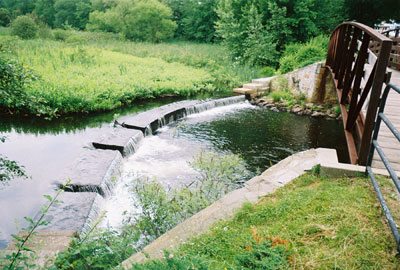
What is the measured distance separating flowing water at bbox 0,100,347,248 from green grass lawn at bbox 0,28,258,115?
Result: 0.85 metres

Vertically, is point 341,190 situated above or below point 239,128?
above

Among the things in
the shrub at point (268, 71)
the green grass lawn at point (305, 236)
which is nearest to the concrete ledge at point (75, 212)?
the green grass lawn at point (305, 236)

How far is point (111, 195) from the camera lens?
21.8 feet

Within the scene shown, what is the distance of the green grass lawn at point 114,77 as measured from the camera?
1170 centimetres

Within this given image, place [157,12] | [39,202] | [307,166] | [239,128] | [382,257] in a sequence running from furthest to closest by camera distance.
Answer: [157,12]
[239,128]
[39,202]
[307,166]
[382,257]

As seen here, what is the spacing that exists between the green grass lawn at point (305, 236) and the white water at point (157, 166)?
246 centimetres

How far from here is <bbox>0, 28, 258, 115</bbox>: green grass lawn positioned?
38.4 feet

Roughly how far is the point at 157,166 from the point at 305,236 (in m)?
5.21

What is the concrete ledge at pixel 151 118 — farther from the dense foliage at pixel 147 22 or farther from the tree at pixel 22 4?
the tree at pixel 22 4

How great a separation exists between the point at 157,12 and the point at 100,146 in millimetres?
28425

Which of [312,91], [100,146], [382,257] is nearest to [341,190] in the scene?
[382,257]

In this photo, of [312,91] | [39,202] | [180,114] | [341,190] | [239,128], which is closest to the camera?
→ [341,190]

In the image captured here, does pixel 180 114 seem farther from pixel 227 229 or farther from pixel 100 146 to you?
pixel 227 229

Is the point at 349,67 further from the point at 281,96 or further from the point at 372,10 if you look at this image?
the point at 372,10
